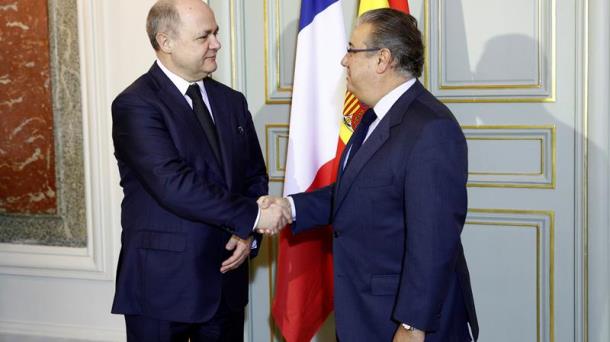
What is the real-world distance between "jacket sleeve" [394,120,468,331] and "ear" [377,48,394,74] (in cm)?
22

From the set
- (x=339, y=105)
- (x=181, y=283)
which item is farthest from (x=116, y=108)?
(x=339, y=105)

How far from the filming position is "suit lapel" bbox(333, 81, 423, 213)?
2076 mm

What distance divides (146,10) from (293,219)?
138 centimetres

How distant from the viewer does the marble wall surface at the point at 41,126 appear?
3738 millimetres

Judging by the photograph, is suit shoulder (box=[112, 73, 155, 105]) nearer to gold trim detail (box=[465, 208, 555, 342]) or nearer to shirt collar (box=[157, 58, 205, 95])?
shirt collar (box=[157, 58, 205, 95])

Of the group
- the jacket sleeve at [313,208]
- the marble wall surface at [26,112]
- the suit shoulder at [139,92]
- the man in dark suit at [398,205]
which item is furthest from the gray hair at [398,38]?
the marble wall surface at [26,112]

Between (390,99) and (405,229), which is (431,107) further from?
(405,229)

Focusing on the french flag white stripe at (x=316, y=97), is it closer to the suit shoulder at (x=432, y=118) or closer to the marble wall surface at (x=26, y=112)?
the suit shoulder at (x=432, y=118)

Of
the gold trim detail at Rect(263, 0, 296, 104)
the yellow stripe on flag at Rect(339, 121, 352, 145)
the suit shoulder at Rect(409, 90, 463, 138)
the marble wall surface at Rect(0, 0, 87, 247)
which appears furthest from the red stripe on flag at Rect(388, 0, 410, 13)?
the marble wall surface at Rect(0, 0, 87, 247)

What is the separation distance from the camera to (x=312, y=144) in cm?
313

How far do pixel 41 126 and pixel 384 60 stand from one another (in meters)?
2.28

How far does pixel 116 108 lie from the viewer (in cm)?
251

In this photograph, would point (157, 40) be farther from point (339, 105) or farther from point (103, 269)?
point (103, 269)

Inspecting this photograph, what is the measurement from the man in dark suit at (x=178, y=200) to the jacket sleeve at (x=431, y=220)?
2.33ft
